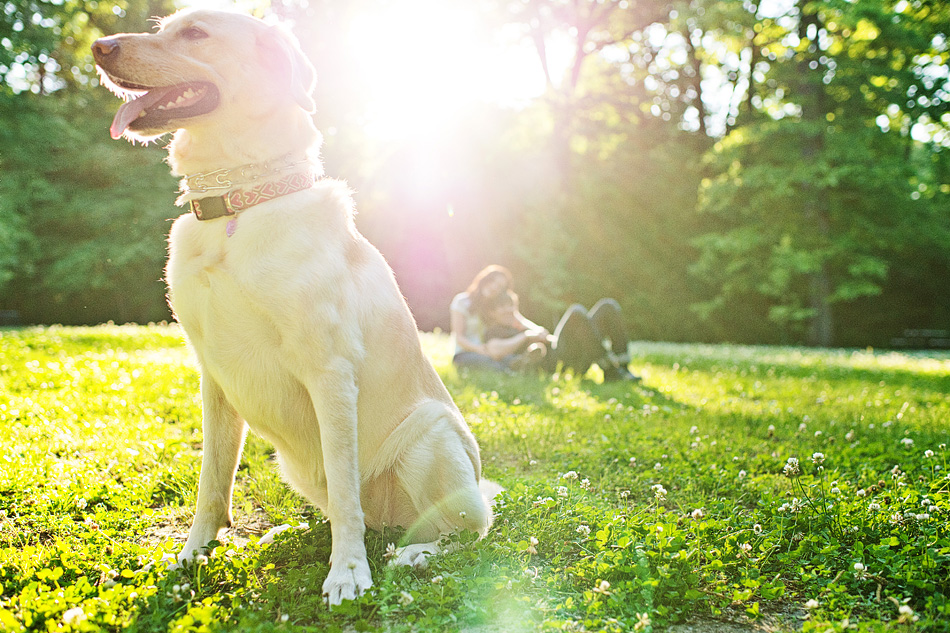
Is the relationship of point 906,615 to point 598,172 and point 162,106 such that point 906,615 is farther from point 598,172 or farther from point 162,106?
point 598,172

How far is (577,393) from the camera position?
307 inches

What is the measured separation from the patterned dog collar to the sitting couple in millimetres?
6826

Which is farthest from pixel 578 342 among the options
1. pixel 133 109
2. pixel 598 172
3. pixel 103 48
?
pixel 598 172

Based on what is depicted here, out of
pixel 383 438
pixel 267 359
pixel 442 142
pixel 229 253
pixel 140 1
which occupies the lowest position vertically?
pixel 383 438

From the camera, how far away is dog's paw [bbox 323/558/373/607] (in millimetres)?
2389

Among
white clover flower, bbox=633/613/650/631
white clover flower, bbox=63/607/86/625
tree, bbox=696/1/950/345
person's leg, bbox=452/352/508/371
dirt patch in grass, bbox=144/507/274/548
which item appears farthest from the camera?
tree, bbox=696/1/950/345

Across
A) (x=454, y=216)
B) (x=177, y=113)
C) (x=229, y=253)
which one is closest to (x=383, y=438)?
(x=229, y=253)

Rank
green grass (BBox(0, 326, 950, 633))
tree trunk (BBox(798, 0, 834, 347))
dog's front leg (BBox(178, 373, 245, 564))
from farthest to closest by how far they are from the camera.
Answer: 1. tree trunk (BBox(798, 0, 834, 347))
2. dog's front leg (BBox(178, 373, 245, 564))
3. green grass (BBox(0, 326, 950, 633))

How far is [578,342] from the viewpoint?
30.6ft

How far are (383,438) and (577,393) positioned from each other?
5.17 m

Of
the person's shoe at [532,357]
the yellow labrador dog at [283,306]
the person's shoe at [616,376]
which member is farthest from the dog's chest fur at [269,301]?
the person's shoe at [616,376]

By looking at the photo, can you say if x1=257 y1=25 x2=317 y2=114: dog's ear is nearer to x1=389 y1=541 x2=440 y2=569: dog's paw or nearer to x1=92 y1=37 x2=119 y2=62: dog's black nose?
x1=92 y1=37 x2=119 y2=62: dog's black nose

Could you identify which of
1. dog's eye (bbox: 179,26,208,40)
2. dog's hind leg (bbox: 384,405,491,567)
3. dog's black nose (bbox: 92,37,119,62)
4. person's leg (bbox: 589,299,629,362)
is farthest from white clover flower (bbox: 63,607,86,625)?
person's leg (bbox: 589,299,629,362)

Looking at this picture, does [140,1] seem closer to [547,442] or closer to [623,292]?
[623,292]
